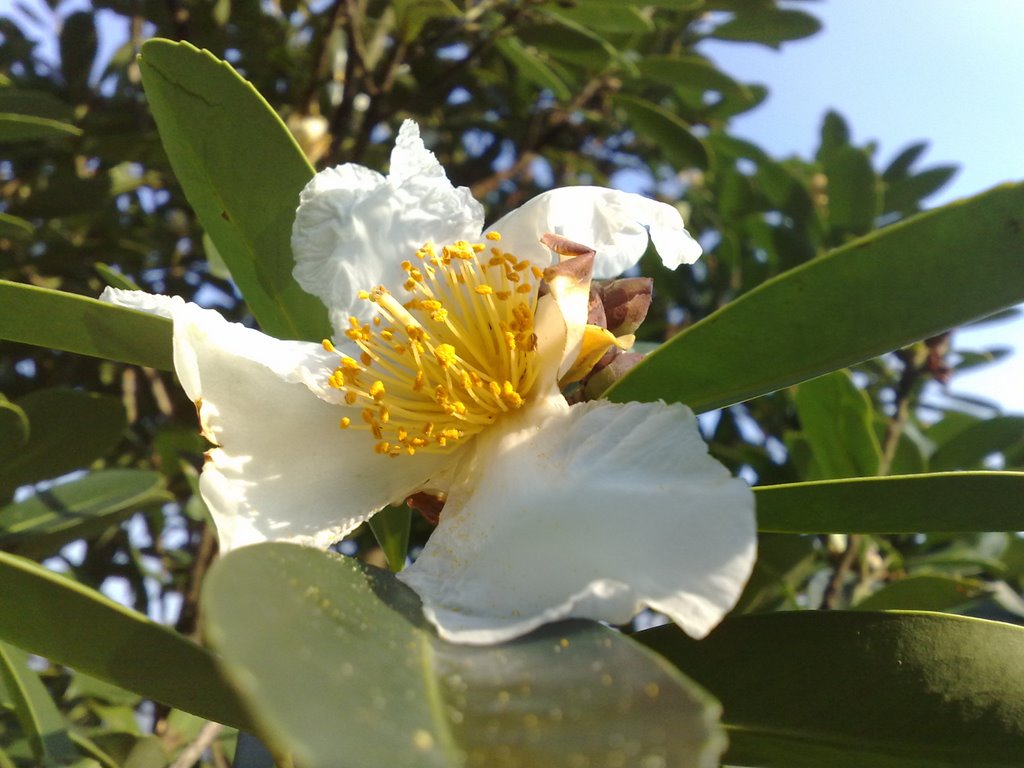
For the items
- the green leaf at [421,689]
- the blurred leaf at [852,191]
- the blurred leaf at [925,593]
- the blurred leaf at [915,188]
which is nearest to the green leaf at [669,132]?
the blurred leaf at [852,191]

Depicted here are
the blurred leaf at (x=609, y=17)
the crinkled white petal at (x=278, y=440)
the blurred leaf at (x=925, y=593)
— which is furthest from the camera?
the blurred leaf at (x=609, y=17)

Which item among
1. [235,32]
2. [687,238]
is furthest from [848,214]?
[235,32]

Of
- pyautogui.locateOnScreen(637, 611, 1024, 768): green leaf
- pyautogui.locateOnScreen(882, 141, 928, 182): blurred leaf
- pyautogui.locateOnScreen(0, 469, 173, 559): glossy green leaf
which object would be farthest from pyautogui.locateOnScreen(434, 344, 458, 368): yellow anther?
pyautogui.locateOnScreen(882, 141, 928, 182): blurred leaf

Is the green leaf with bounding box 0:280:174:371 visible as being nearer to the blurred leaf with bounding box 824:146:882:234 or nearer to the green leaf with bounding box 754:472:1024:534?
the green leaf with bounding box 754:472:1024:534

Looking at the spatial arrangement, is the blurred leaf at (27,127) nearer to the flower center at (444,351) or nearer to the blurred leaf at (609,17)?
the flower center at (444,351)

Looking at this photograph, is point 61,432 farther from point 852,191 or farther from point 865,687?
point 852,191

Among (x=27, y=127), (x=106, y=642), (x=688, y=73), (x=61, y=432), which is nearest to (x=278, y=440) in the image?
(x=106, y=642)
